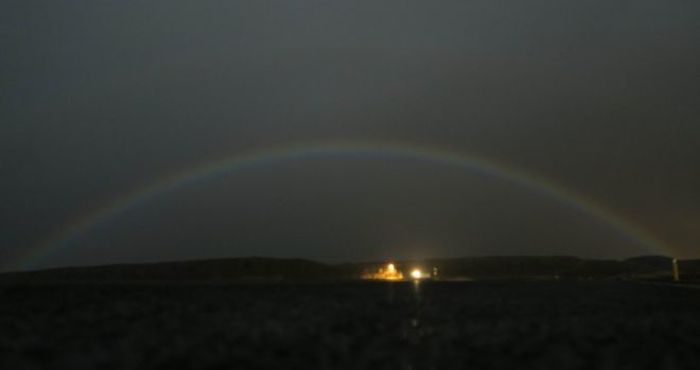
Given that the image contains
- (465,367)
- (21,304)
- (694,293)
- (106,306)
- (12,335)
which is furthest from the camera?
(694,293)

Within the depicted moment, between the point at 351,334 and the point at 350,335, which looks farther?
the point at 351,334

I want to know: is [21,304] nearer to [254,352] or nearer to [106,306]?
[106,306]

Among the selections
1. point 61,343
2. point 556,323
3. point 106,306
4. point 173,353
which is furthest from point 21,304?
point 556,323

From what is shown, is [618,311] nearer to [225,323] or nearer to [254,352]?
[225,323]

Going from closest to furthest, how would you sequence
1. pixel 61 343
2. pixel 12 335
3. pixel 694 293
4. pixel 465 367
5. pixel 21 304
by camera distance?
pixel 465 367 < pixel 61 343 < pixel 12 335 < pixel 21 304 < pixel 694 293

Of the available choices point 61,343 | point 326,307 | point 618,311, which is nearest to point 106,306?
point 326,307

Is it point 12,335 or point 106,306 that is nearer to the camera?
point 12,335
